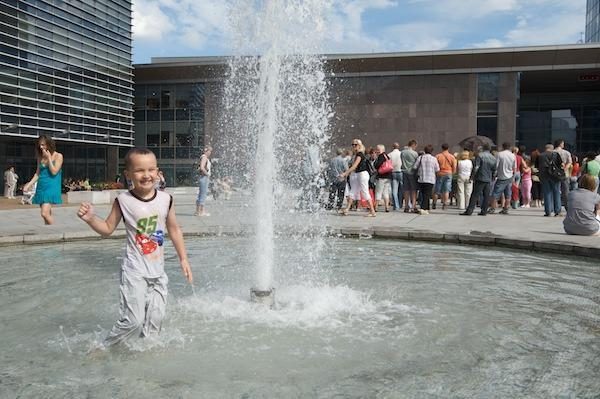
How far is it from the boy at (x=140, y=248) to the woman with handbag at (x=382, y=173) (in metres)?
11.2

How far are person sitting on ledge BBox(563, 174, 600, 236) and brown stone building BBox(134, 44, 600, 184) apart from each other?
24221 millimetres

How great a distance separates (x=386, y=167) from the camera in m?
14.7

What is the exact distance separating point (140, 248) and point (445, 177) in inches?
516

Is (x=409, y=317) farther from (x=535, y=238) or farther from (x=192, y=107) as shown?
(x=192, y=107)

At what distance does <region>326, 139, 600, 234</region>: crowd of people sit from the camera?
13.5 meters

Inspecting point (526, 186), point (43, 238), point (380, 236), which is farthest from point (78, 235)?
point (526, 186)

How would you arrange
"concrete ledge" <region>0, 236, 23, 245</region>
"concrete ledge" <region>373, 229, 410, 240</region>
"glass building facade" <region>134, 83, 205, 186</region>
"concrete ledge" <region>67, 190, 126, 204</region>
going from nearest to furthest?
"concrete ledge" <region>0, 236, 23, 245</region>, "concrete ledge" <region>373, 229, 410, 240</region>, "concrete ledge" <region>67, 190, 126, 204</region>, "glass building facade" <region>134, 83, 205, 186</region>

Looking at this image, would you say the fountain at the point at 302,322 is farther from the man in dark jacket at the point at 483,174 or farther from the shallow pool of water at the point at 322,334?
the man in dark jacket at the point at 483,174

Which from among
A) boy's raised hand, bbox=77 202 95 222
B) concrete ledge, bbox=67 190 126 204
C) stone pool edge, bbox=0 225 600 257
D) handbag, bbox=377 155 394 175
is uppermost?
handbag, bbox=377 155 394 175

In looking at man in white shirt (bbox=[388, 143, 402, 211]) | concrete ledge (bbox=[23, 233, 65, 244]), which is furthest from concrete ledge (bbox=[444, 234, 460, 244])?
concrete ledge (bbox=[23, 233, 65, 244])

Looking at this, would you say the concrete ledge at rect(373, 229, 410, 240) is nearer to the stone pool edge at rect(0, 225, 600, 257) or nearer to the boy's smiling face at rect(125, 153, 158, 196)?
the stone pool edge at rect(0, 225, 600, 257)

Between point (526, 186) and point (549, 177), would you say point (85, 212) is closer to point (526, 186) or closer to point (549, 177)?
point (549, 177)

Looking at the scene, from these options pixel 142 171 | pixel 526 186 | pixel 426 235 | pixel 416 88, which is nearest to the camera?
pixel 142 171

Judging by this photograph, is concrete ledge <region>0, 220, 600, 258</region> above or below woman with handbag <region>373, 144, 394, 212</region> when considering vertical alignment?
below
